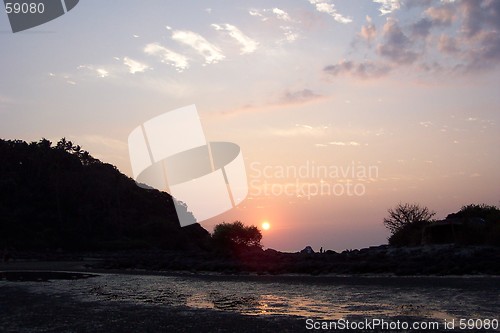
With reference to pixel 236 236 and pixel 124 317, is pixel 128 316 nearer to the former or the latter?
pixel 124 317

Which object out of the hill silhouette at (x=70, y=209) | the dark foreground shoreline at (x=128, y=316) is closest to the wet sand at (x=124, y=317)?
the dark foreground shoreline at (x=128, y=316)

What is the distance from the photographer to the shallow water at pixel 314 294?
17500 mm

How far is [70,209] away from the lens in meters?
93.4

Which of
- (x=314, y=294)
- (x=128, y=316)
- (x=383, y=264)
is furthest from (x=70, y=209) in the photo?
(x=128, y=316)

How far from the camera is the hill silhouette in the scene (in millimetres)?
81688

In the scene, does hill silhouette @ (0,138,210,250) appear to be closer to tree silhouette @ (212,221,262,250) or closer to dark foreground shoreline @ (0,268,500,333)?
tree silhouette @ (212,221,262,250)

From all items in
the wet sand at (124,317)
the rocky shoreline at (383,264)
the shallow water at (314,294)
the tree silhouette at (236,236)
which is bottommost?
the wet sand at (124,317)

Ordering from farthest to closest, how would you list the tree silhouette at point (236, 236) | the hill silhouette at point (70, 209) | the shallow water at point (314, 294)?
the hill silhouette at point (70, 209), the tree silhouette at point (236, 236), the shallow water at point (314, 294)

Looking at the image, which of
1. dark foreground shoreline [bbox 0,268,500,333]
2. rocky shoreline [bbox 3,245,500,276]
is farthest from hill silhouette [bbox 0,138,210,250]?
dark foreground shoreline [bbox 0,268,500,333]

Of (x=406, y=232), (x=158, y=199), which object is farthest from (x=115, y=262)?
(x=158, y=199)

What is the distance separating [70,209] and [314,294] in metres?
79.5

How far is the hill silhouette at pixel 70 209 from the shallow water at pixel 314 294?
168ft

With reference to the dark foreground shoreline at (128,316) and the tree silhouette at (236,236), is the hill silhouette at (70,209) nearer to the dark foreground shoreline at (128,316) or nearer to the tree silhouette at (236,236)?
the tree silhouette at (236,236)

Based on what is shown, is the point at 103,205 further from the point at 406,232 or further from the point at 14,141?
the point at 406,232
